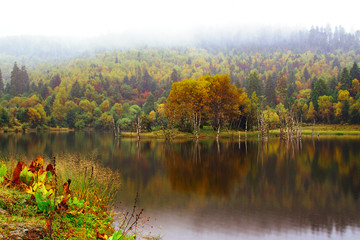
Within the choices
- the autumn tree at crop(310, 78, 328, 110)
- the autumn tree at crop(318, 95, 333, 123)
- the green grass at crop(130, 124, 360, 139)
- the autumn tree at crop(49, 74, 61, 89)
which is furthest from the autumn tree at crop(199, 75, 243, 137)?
the autumn tree at crop(49, 74, 61, 89)

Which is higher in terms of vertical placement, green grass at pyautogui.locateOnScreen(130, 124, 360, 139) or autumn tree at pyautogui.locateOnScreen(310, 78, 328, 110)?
autumn tree at pyautogui.locateOnScreen(310, 78, 328, 110)

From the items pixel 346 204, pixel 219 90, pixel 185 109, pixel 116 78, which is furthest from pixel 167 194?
pixel 116 78

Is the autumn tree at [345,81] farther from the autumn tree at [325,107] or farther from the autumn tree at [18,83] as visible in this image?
the autumn tree at [18,83]

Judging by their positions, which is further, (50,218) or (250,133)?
(250,133)

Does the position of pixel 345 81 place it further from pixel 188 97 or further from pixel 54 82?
pixel 54 82

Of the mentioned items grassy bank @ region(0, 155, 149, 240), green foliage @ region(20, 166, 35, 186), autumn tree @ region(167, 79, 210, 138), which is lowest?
grassy bank @ region(0, 155, 149, 240)

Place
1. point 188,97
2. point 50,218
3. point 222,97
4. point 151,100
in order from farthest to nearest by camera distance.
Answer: point 151,100 → point 222,97 → point 188,97 → point 50,218

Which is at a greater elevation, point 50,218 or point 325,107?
point 325,107

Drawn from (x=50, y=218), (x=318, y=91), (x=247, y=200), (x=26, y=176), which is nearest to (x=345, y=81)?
(x=318, y=91)

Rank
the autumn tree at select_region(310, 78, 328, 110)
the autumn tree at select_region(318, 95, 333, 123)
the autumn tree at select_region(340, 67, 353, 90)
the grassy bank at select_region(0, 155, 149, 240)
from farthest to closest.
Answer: the autumn tree at select_region(340, 67, 353, 90), the autumn tree at select_region(310, 78, 328, 110), the autumn tree at select_region(318, 95, 333, 123), the grassy bank at select_region(0, 155, 149, 240)

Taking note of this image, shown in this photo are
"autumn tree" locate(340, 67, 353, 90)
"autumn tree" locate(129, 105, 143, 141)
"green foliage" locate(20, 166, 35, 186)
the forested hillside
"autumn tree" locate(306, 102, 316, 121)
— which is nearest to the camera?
"green foliage" locate(20, 166, 35, 186)

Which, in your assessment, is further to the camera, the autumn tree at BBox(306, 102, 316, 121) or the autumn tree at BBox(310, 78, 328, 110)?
the autumn tree at BBox(310, 78, 328, 110)

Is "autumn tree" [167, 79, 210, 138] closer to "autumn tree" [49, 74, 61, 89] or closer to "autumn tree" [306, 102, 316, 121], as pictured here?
"autumn tree" [306, 102, 316, 121]

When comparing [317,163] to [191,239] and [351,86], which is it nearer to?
[191,239]
